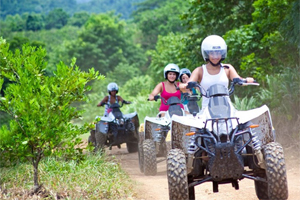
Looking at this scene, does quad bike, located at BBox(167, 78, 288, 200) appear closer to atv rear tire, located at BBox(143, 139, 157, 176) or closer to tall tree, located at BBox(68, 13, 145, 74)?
atv rear tire, located at BBox(143, 139, 157, 176)

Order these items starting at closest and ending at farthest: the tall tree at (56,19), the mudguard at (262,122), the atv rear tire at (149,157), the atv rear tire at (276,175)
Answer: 1. the atv rear tire at (276,175)
2. the mudguard at (262,122)
3. the atv rear tire at (149,157)
4. the tall tree at (56,19)

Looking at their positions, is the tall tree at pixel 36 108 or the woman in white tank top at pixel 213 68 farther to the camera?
the tall tree at pixel 36 108

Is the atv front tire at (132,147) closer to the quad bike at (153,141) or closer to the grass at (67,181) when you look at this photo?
the quad bike at (153,141)

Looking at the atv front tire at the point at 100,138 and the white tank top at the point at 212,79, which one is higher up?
the white tank top at the point at 212,79

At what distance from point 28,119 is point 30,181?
0.92 metres

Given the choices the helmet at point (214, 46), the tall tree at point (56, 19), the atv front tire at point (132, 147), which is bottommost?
the atv front tire at point (132, 147)

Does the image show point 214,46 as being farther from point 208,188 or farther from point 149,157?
point 149,157

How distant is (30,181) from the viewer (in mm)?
7832

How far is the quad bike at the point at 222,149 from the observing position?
6.11 m

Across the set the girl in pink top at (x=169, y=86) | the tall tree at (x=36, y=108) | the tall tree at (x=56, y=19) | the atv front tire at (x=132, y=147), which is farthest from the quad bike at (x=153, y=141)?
the tall tree at (x=56, y=19)

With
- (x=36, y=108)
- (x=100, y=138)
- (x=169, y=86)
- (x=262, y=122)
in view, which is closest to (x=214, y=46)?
(x=262, y=122)

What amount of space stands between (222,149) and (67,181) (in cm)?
250

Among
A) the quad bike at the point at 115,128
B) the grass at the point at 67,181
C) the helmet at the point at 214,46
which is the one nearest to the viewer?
the helmet at the point at 214,46

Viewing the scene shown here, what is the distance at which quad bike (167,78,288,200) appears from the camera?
6105mm
